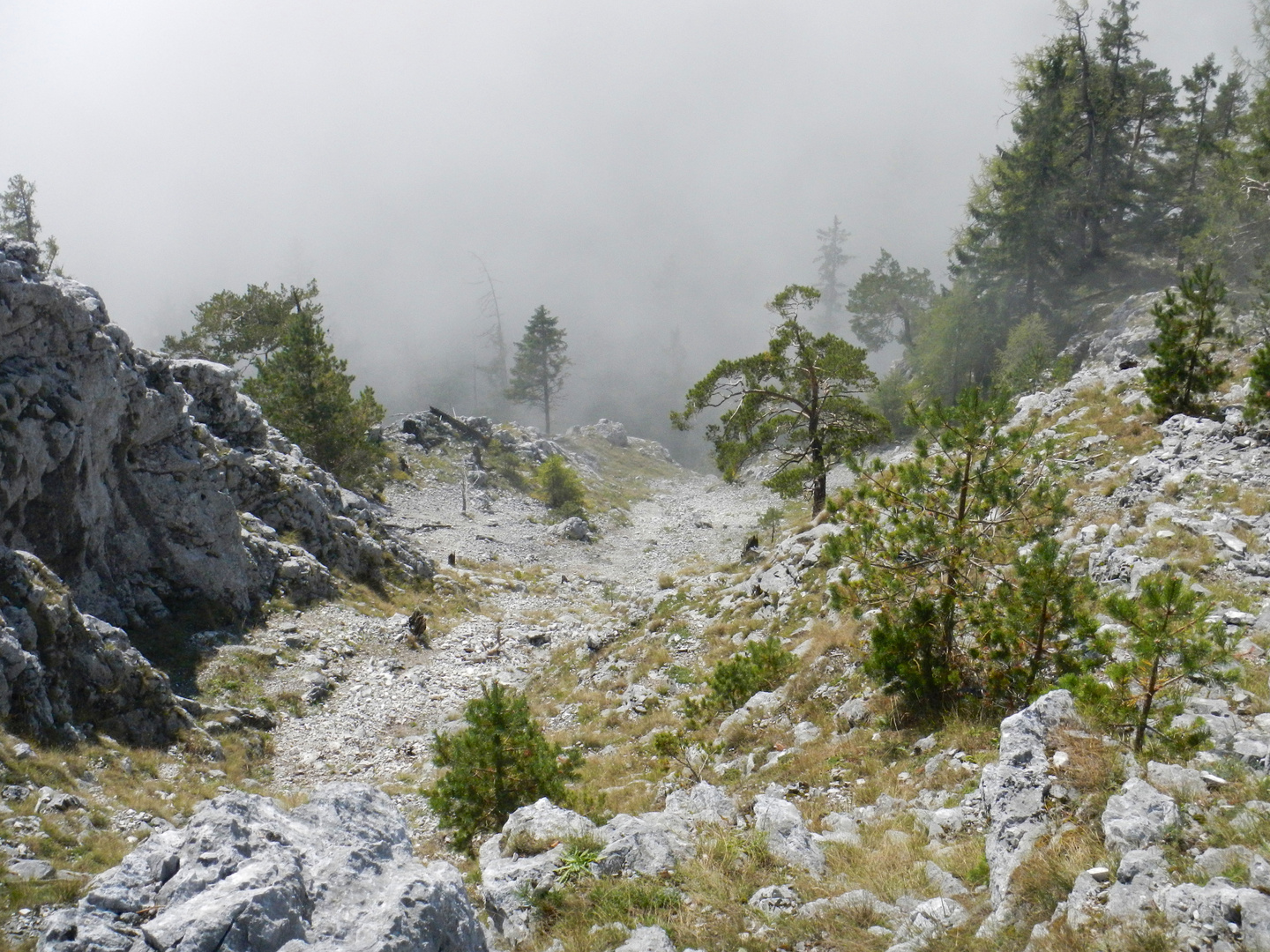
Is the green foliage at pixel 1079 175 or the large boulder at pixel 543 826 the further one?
the green foliage at pixel 1079 175

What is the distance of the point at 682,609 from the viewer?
23.6 metres

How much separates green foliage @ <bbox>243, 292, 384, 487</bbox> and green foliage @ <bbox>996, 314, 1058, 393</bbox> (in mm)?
36663

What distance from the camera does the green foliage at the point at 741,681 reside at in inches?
563

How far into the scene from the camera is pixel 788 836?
7.73 m

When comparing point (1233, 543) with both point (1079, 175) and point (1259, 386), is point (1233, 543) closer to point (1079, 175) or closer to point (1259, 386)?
point (1259, 386)

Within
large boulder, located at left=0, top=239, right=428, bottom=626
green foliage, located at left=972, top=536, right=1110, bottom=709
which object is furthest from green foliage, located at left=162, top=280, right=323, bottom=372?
green foliage, located at left=972, top=536, right=1110, bottom=709

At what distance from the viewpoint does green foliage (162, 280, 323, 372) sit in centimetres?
4528

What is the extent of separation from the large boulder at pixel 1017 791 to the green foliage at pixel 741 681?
699cm

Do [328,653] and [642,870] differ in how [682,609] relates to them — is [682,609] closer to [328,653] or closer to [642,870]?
[328,653]

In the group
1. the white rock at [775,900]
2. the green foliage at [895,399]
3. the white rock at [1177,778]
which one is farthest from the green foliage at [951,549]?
the green foliage at [895,399]

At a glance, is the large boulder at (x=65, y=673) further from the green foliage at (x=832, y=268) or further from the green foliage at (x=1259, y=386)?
the green foliage at (x=832, y=268)

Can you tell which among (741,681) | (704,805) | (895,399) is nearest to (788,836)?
(704,805)

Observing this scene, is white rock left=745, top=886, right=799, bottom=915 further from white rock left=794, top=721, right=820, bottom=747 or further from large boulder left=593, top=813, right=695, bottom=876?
white rock left=794, top=721, right=820, bottom=747

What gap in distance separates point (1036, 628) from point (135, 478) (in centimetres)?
2305
